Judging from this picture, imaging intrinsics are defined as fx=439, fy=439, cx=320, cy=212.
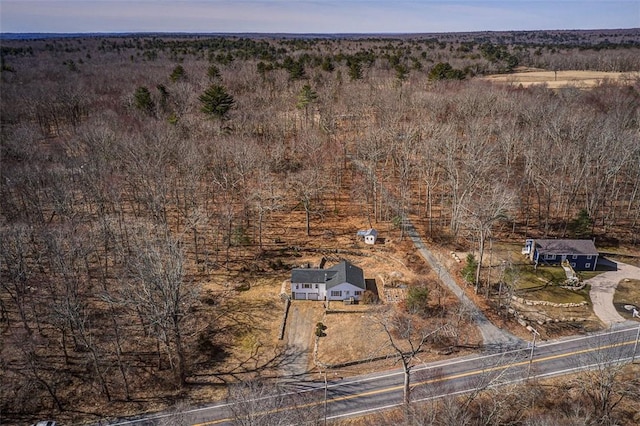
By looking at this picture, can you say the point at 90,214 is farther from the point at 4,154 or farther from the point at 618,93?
the point at 618,93

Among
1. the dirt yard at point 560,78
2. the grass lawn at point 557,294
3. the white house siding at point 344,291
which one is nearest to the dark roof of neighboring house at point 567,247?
the grass lawn at point 557,294

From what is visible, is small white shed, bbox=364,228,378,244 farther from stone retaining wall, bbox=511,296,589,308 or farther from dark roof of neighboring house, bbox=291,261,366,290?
stone retaining wall, bbox=511,296,589,308

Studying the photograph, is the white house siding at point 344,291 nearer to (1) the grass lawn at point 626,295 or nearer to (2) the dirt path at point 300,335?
(2) the dirt path at point 300,335

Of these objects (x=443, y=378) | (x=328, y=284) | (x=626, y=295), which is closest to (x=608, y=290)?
(x=626, y=295)

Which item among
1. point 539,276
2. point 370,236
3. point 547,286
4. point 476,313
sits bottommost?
point 476,313

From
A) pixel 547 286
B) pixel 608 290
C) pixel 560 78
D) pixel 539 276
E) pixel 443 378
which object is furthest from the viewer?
pixel 560 78

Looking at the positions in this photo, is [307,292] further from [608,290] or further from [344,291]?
[608,290]
